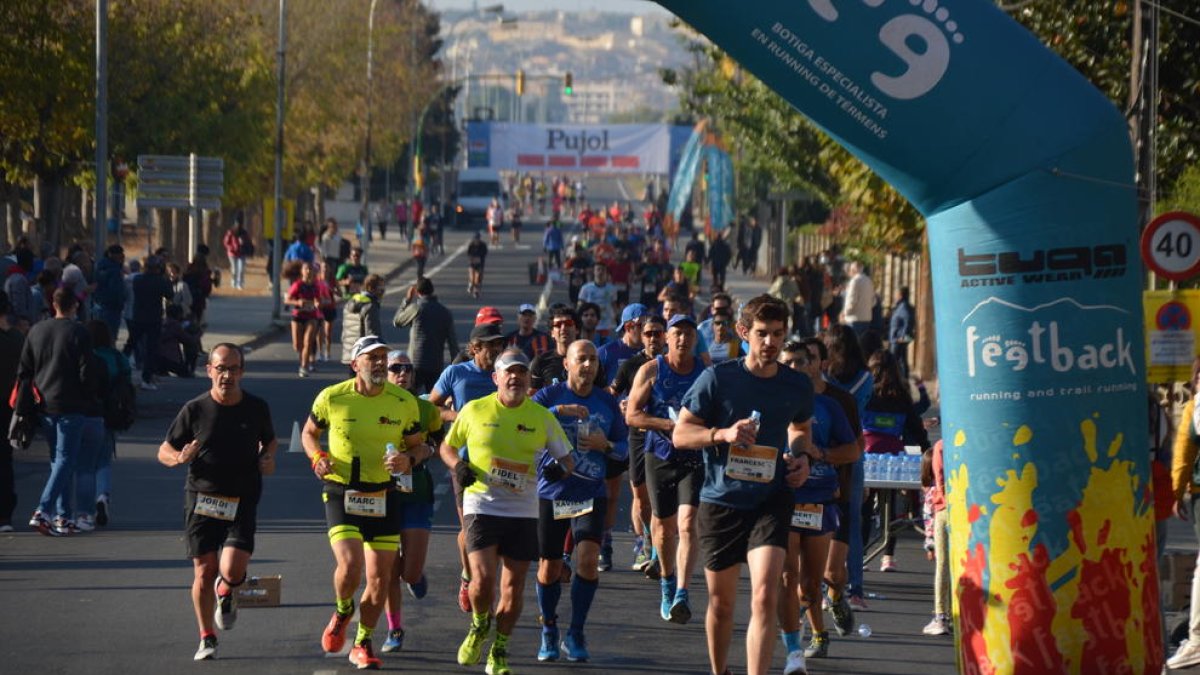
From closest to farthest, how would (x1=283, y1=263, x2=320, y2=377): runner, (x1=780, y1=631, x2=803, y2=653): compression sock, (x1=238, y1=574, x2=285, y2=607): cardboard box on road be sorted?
(x1=780, y1=631, x2=803, y2=653): compression sock → (x1=238, y1=574, x2=285, y2=607): cardboard box on road → (x1=283, y1=263, x2=320, y2=377): runner

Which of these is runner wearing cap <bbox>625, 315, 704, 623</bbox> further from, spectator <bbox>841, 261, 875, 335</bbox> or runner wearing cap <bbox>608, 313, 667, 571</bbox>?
spectator <bbox>841, 261, 875, 335</bbox>

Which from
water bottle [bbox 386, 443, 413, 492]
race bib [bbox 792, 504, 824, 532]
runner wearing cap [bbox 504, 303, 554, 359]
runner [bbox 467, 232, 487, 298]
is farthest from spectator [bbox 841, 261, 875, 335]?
water bottle [bbox 386, 443, 413, 492]

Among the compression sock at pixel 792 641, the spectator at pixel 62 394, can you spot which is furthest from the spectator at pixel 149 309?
the compression sock at pixel 792 641

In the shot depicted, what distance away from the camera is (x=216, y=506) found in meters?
11.8

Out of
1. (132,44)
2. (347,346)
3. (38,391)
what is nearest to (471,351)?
(38,391)

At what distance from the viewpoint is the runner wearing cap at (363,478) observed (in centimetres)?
1152

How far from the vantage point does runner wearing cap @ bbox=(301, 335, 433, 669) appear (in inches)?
453

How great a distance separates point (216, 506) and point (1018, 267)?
13.8 feet

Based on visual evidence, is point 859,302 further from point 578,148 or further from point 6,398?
point 578,148

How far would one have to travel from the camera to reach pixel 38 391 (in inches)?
643

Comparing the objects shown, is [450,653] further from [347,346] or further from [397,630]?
[347,346]

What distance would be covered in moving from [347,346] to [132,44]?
1670 cm

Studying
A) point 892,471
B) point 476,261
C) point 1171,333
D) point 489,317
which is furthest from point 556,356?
point 476,261

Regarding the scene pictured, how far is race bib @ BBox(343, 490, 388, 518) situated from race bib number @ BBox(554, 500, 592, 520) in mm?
972
